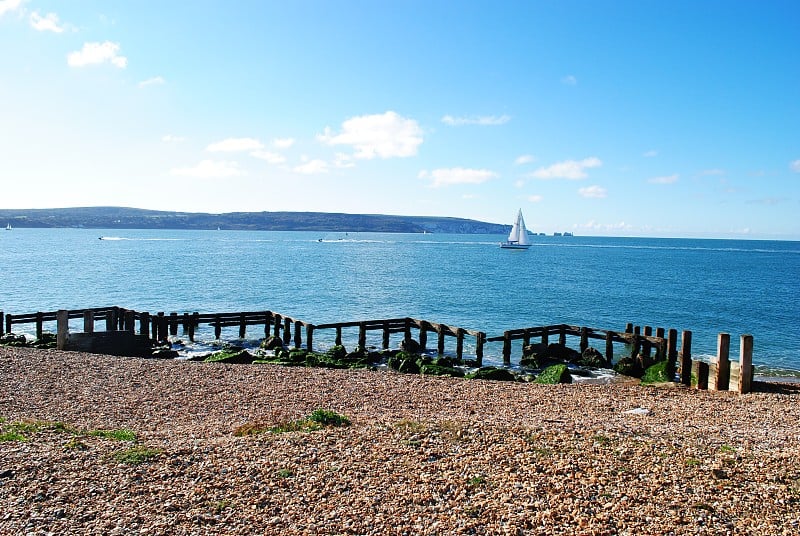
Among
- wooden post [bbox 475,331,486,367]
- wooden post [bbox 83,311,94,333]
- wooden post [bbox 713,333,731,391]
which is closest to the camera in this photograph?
wooden post [bbox 713,333,731,391]

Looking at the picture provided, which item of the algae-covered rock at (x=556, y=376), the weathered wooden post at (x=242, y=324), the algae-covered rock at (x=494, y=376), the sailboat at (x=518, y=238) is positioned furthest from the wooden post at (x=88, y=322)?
the sailboat at (x=518, y=238)

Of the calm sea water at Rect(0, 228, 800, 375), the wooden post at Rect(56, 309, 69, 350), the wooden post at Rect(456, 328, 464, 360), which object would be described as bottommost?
the calm sea water at Rect(0, 228, 800, 375)

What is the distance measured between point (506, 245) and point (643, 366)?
132m

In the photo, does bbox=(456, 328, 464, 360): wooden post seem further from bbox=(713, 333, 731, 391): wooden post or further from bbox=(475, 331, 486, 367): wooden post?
bbox=(713, 333, 731, 391): wooden post

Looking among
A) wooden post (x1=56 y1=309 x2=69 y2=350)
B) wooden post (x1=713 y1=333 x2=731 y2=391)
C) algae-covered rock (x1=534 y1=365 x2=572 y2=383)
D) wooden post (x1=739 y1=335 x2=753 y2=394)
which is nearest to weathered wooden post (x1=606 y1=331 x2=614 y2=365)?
algae-covered rock (x1=534 y1=365 x2=572 y2=383)

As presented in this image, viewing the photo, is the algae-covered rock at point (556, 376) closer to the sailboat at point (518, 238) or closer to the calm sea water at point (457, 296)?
the calm sea water at point (457, 296)

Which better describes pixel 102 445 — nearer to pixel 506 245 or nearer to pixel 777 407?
pixel 777 407

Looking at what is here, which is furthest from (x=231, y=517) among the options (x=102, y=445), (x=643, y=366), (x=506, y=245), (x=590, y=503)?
(x=506, y=245)

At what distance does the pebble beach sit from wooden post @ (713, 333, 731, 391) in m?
2.99

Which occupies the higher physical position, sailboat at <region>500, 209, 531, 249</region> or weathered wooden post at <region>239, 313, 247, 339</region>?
sailboat at <region>500, 209, 531, 249</region>

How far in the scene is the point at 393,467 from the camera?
372 inches

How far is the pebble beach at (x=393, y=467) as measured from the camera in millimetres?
7734

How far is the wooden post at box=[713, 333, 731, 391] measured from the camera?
60.0 feet

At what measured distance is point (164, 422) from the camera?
13266 mm
